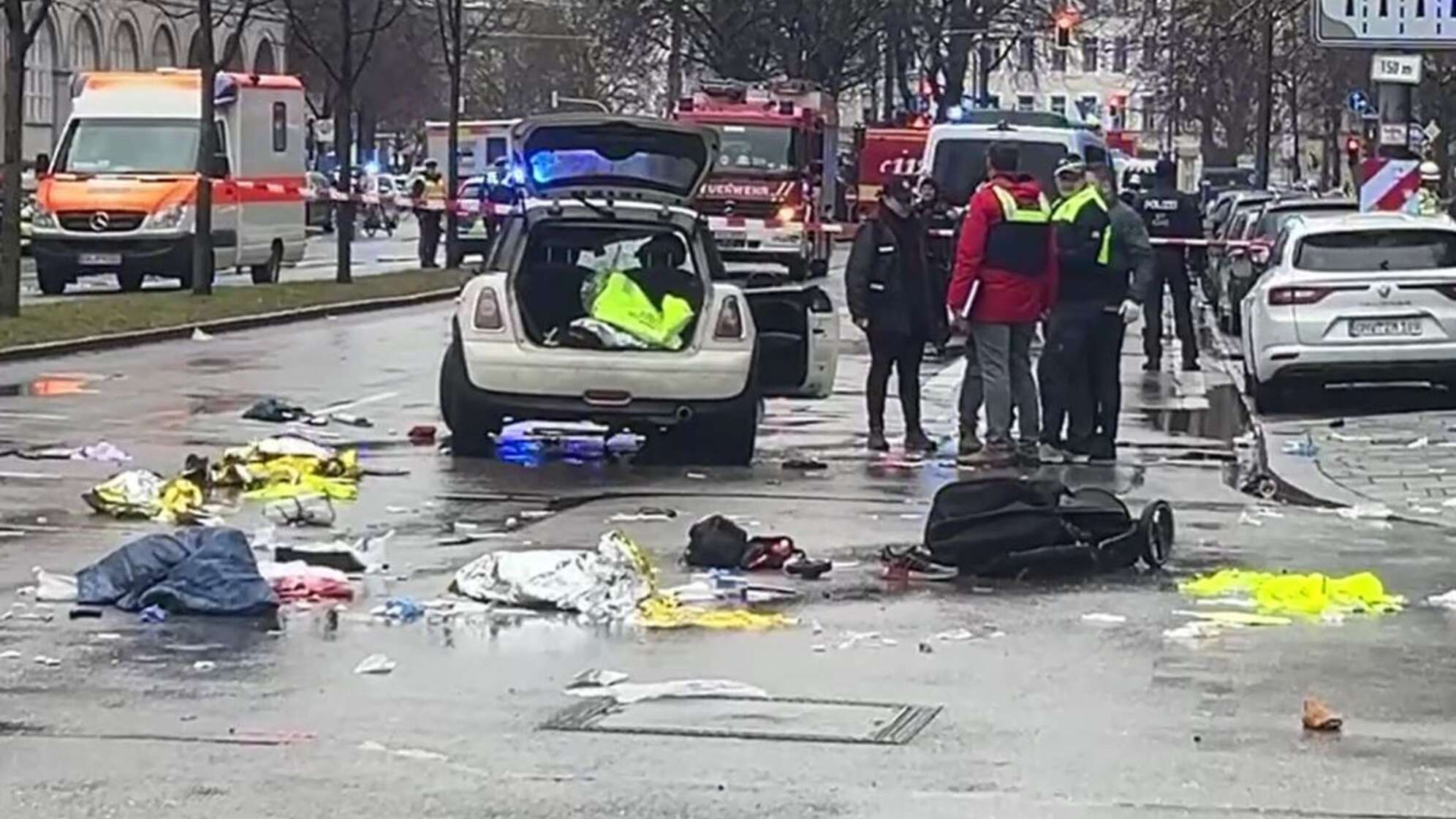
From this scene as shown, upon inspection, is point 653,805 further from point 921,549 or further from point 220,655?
point 921,549

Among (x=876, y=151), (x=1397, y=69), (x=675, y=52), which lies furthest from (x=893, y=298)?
(x=675, y=52)

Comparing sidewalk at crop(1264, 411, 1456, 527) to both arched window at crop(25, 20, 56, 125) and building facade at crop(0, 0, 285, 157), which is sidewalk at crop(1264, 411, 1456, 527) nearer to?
building facade at crop(0, 0, 285, 157)

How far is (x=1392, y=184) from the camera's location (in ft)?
76.6

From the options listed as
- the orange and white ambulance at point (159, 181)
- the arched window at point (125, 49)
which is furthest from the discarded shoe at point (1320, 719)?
the arched window at point (125, 49)

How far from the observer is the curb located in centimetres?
2473

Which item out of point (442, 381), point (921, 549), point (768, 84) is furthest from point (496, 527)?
point (768, 84)

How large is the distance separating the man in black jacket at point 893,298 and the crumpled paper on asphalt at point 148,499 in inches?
199

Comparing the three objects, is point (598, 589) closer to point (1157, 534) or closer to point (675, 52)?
point (1157, 534)

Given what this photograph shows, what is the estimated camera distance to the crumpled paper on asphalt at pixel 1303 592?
1122 centimetres

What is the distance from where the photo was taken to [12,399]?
20.3 metres

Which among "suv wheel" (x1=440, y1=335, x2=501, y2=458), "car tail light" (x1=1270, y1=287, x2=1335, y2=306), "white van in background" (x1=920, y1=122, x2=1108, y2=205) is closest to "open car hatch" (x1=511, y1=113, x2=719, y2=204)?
"suv wheel" (x1=440, y1=335, x2=501, y2=458)

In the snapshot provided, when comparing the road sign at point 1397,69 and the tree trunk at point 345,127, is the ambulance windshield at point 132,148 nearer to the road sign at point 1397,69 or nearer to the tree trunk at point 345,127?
the tree trunk at point 345,127

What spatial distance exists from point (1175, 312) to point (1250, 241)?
3.33 m

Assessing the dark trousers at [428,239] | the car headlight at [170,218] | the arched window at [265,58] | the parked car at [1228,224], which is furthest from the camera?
the arched window at [265,58]
